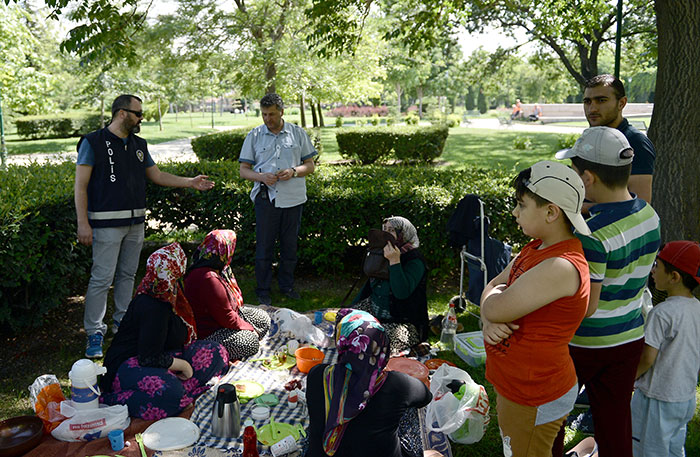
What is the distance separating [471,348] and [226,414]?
2.22 metres

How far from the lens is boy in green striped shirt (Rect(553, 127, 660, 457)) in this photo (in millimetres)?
2348

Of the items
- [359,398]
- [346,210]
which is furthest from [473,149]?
[359,398]

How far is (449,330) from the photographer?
4723 mm

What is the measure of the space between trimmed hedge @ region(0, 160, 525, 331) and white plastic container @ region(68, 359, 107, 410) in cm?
176

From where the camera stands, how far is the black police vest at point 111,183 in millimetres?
4523

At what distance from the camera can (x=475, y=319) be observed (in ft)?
17.5

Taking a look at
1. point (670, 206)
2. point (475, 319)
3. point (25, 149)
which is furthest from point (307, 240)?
point (25, 149)

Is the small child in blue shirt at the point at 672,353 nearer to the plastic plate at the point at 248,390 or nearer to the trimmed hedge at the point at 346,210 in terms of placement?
the plastic plate at the point at 248,390

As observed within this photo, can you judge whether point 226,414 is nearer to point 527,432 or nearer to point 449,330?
point 527,432

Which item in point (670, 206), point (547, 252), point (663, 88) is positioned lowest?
point (670, 206)

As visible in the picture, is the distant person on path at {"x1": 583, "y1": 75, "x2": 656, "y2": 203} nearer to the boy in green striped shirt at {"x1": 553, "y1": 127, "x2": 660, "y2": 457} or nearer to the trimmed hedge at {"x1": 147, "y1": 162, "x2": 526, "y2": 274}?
the boy in green striped shirt at {"x1": 553, "y1": 127, "x2": 660, "y2": 457}

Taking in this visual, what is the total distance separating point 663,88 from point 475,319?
9.89 ft

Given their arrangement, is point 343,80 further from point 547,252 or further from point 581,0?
point 547,252

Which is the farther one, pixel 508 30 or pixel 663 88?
pixel 508 30
